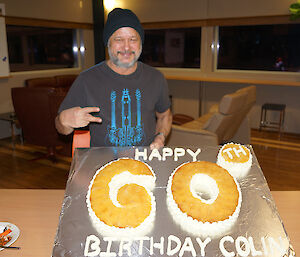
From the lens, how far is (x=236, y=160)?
1.10 meters

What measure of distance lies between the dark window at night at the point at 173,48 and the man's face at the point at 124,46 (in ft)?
17.5

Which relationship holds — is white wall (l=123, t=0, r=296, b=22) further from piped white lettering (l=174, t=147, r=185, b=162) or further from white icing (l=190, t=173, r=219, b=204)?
white icing (l=190, t=173, r=219, b=204)

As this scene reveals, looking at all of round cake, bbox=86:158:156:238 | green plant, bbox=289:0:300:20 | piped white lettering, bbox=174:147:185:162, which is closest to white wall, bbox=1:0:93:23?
green plant, bbox=289:0:300:20

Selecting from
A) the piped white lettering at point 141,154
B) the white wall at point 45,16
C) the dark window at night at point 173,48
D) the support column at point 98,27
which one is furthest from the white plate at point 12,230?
the support column at point 98,27

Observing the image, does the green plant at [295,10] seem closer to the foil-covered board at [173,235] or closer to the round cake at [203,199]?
the foil-covered board at [173,235]

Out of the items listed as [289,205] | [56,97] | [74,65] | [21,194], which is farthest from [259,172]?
[74,65]

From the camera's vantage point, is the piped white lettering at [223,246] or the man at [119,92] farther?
the man at [119,92]

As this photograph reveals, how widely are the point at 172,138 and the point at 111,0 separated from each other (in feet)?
16.3

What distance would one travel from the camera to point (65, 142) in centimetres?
398

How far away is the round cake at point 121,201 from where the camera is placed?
0.83 metres

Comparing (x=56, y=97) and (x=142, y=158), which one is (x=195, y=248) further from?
(x=56, y=97)

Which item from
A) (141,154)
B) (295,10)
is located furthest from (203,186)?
(295,10)

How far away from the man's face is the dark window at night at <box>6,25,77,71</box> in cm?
489

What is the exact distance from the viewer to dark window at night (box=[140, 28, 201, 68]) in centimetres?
672
